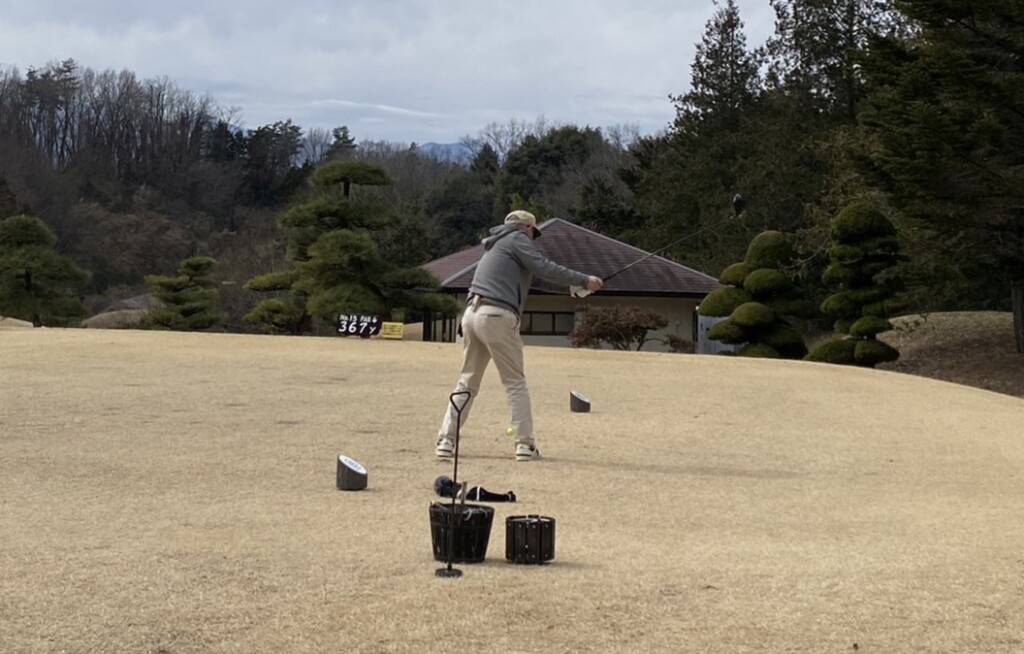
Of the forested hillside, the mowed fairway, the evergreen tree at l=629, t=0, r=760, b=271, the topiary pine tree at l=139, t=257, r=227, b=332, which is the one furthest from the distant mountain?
the mowed fairway

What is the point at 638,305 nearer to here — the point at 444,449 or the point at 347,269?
the point at 347,269

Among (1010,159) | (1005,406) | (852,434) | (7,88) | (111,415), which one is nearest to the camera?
(111,415)

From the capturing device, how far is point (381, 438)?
9875 mm

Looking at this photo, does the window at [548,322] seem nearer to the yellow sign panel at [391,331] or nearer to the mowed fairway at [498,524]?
the yellow sign panel at [391,331]

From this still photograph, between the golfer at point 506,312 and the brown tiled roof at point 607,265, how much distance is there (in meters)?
24.0

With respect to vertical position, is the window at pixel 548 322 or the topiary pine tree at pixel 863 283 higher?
the topiary pine tree at pixel 863 283

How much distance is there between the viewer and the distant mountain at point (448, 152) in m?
82.7

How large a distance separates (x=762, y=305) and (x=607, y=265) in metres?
9.74

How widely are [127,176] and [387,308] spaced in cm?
4671

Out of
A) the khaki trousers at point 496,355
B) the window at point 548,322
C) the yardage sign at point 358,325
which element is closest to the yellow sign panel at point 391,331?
the yardage sign at point 358,325

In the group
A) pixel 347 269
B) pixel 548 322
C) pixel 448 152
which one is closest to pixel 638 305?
pixel 548 322

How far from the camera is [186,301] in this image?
104ft

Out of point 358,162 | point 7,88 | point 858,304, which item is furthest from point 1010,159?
point 7,88

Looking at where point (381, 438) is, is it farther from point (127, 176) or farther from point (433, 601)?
point (127, 176)
